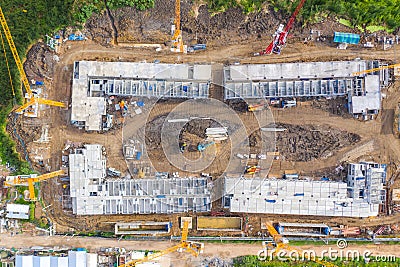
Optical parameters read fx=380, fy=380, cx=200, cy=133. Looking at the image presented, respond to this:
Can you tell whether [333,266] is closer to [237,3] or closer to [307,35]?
[307,35]

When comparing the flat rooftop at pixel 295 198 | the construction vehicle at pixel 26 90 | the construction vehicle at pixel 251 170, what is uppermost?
the construction vehicle at pixel 26 90

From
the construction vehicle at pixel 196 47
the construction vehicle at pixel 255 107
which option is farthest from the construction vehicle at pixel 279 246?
the construction vehicle at pixel 196 47

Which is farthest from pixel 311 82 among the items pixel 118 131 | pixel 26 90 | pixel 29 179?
pixel 29 179

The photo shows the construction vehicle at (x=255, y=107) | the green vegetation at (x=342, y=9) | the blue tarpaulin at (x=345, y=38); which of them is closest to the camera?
the blue tarpaulin at (x=345, y=38)

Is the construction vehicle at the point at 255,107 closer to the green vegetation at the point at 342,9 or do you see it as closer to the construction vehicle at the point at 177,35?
the construction vehicle at the point at 177,35

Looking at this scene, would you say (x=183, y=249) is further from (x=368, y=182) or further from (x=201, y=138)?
(x=368, y=182)

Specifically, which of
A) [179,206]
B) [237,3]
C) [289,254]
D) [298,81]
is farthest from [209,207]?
[237,3]

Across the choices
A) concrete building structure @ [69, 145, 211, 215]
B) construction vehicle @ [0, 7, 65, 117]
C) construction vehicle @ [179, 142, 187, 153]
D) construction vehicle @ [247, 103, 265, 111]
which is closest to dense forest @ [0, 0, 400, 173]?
construction vehicle @ [0, 7, 65, 117]

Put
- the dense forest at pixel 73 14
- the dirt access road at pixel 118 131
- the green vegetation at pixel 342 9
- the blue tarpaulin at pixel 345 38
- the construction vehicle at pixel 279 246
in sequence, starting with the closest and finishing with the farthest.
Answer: the blue tarpaulin at pixel 345 38
the green vegetation at pixel 342 9
the dense forest at pixel 73 14
the dirt access road at pixel 118 131
the construction vehicle at pixel 279 246
